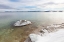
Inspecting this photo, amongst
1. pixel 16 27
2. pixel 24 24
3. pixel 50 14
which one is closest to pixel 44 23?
pixel 50 14

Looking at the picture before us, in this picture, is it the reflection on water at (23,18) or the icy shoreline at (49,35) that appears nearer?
the icy shoreline at (49,35)

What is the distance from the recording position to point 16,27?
1445 millimetres

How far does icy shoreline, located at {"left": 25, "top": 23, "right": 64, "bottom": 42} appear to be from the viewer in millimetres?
1107

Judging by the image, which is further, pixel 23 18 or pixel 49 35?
pixel 23 18

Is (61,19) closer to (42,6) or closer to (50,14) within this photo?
(50,14)

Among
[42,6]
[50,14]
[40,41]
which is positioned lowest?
[40,41]

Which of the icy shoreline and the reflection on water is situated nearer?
the icy shoreline

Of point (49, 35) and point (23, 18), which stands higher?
point (23, 18)

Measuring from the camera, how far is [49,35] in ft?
3.98

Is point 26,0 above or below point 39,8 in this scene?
above

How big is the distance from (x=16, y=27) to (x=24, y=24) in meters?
0.12

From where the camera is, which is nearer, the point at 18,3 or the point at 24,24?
the point at 18,3

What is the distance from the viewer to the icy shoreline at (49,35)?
1107mm

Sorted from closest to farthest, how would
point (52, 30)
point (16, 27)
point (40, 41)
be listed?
point (40, 41), point (52, 30), point (16, 27)
